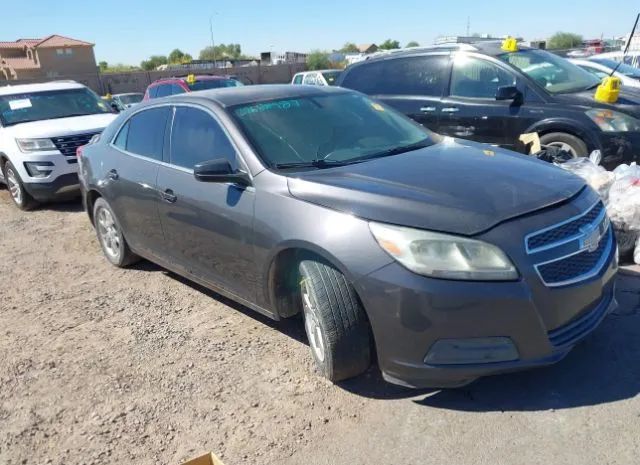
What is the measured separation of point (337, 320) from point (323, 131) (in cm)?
145

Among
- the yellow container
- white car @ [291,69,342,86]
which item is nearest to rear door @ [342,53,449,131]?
the yellow container

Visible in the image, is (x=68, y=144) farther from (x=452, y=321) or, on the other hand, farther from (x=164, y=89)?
(x=452, y=321)

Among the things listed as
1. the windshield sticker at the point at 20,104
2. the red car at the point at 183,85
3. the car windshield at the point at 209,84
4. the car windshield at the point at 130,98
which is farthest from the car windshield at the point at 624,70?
the car windshield at the point at 130,98

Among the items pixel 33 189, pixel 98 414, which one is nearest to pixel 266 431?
pixel 98 414

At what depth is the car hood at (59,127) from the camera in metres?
7.84

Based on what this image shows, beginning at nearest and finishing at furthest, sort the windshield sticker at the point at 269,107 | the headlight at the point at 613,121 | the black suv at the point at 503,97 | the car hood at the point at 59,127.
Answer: the windshield sticker at the point at 269,107, the headlight at the point at 613,121, the black suv at the point at 503,97, the car hood at the point at 59,127

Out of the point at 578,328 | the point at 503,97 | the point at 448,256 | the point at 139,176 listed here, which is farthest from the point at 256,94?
the point at 503,97

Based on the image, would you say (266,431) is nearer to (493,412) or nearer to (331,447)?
(331,447)

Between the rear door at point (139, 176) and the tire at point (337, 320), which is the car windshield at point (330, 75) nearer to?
the rear door at point (139, 176)

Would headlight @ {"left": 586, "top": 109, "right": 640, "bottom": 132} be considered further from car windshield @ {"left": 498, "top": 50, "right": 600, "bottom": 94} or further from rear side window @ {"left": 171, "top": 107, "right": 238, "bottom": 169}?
rear side window @ {"left": 171, "top": 107, "right": 238, "bottom": 169}

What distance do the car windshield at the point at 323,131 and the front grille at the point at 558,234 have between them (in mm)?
1250

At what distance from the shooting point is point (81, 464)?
273cm

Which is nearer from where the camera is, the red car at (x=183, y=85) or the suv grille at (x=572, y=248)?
the suv grille at (x=572, y=248)

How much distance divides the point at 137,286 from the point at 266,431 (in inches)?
99.0
